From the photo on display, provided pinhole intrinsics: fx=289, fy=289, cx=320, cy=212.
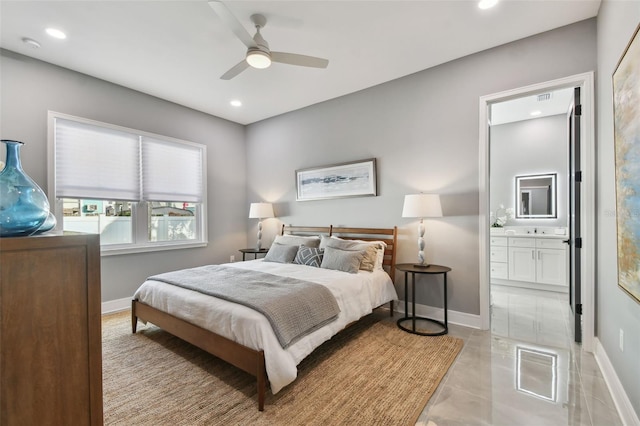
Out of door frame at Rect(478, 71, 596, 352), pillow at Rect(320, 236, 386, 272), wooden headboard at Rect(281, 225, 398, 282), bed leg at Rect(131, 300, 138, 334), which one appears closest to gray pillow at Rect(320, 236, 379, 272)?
pillow at Rect(320, 236, 386, 272)

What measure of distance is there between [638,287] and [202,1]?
3521 millimetres

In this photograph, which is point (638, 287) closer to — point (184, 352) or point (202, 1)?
point (184, 352)

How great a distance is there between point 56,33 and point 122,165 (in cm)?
159

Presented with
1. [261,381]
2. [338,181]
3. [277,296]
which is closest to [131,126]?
[338,181]

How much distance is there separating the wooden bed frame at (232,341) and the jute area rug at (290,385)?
0.19 metres

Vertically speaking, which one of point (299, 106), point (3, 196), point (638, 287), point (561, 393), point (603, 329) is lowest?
point (561, 393)

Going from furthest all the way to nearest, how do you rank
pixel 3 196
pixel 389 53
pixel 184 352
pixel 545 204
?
pixel 545 204
pixel 389 53
pixel 184 352
pixel 3 196

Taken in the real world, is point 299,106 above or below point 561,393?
above

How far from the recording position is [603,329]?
7.73 ft

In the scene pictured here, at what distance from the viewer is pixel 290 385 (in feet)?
7.06

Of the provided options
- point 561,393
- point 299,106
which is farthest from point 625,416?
point 299,106

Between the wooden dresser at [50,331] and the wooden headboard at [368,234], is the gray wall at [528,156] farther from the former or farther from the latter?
the wooden dresser at [50,331]

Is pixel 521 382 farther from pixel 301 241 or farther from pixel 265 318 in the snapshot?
pixel 301 241

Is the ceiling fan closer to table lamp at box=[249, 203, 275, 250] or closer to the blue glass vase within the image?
the blue glass vase
